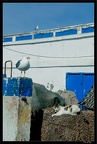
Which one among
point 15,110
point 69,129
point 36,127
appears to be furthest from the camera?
point 36,127

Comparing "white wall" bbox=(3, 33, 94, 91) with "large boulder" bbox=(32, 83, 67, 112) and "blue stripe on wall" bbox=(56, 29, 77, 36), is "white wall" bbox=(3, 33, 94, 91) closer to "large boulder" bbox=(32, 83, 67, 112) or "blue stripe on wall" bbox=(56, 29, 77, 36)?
"blue stripe on wall" bbox=(56, 29, 77, 36)

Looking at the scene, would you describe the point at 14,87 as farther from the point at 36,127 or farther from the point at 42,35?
the point at 42,35

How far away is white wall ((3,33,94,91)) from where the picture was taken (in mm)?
10984

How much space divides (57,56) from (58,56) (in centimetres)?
5

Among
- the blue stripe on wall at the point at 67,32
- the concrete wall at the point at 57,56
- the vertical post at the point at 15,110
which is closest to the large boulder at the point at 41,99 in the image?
the vertical post at the point at 15,110

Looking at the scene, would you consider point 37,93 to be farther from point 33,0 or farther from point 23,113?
point 33,0

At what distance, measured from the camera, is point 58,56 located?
1192 centimetres

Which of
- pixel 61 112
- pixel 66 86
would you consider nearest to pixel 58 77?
pixel 66 86

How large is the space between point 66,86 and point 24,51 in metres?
2.79

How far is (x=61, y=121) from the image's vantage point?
4.71 m

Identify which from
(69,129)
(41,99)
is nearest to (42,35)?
(41,99)

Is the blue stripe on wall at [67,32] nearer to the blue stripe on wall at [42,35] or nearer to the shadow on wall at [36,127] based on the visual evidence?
the blue stripe on wall at [42,35]

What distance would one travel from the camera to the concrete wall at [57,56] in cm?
1100

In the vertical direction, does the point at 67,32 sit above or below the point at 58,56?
above
